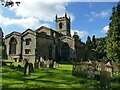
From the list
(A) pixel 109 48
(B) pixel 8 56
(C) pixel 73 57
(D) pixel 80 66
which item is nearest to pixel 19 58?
(B) pixel 8 56

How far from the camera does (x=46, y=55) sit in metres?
59.0

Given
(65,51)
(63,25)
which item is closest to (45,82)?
(65,51)

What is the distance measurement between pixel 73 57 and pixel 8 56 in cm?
1604

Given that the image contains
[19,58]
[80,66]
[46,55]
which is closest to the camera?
[80,66]

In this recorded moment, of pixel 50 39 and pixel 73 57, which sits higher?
pixel 50 39

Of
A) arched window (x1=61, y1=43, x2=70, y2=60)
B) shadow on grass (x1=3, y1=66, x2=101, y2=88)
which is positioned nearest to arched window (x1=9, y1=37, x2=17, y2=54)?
arched window (x1=61, y1=43, x2=70, y2=60)

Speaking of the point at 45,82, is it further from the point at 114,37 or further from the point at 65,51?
the point at 65,51

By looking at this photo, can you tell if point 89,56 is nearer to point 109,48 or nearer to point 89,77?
point 109,48

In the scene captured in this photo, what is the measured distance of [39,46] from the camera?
5700cm

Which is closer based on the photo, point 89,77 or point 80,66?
point 89,77

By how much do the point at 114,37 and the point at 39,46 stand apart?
690 inches

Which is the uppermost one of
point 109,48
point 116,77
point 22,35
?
point 22,35

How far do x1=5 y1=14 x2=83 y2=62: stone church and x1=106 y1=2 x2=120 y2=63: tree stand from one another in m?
14.4

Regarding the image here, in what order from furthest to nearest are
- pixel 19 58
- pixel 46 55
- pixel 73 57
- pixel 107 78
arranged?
pixel 73 57, pixel 46 55, pixel 19 58, pixel 107 78
